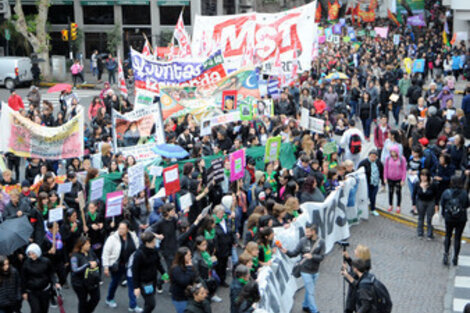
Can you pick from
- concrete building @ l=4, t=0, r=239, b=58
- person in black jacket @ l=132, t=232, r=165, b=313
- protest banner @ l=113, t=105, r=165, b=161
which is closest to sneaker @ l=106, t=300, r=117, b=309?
person in black jacket @ l=132, t=232, r=165, b=313

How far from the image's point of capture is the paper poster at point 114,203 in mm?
11680

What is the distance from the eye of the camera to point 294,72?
23953mm

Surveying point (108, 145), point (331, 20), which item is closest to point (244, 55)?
point (108, 145)

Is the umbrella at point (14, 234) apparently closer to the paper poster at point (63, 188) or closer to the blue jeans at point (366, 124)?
the paper poster at point (63, 188)

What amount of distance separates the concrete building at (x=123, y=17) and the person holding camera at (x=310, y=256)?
119 feet

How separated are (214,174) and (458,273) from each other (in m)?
4.71

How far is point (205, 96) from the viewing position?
20.4 metres

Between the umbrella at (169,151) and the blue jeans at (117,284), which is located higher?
the umbrella at (169,151)

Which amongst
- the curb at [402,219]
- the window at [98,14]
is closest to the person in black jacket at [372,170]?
the curb at [402,219]

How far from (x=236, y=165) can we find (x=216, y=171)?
40 centimetres

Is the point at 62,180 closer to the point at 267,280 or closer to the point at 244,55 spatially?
the point at 267,280

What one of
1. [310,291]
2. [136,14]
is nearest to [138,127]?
[310,291]

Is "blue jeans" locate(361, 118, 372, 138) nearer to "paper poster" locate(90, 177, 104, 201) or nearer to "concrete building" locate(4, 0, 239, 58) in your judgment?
"paper poster" locate(90, 177, 104, 201)

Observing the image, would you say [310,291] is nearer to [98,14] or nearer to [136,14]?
[136,14]
